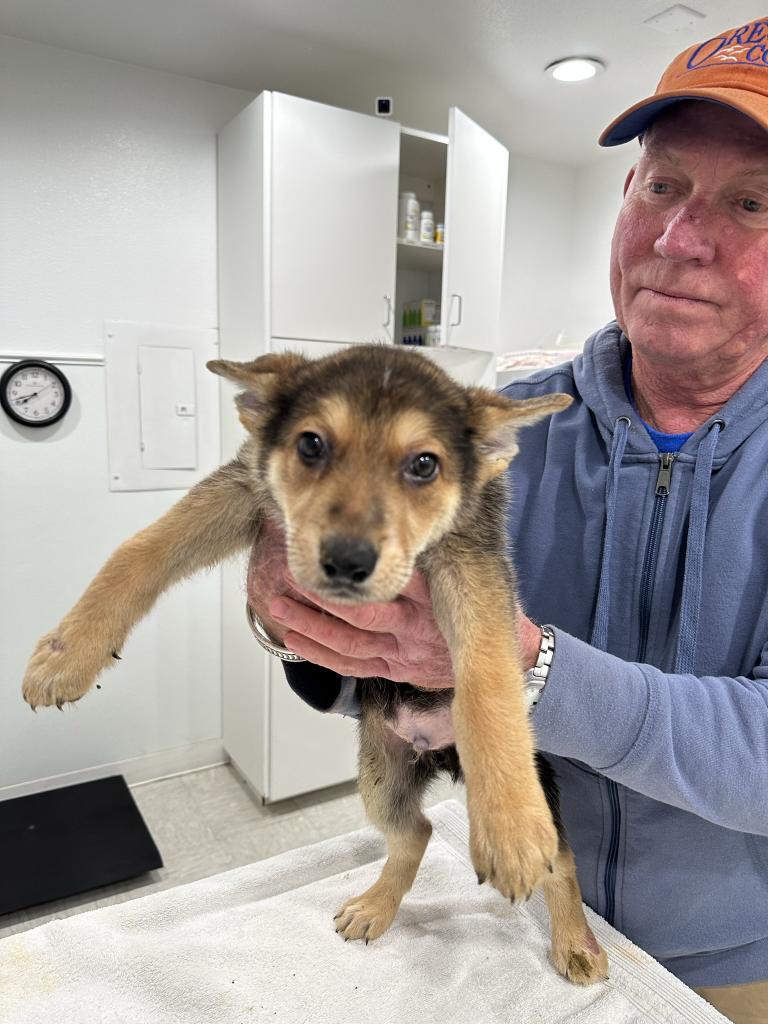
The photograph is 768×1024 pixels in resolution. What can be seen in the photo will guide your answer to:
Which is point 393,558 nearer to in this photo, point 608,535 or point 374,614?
point 374,614

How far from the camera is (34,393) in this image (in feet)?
12.8

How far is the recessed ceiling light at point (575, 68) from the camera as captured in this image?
12.6 ft

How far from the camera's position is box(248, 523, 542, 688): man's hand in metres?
1.37

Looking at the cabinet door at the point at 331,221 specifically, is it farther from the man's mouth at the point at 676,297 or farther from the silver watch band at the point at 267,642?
the man's mouth at the point at 676,297

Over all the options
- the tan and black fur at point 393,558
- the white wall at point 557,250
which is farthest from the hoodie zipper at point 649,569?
the white wall at point 557,250

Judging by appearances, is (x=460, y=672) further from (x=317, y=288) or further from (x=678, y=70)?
(x=317, y=288)

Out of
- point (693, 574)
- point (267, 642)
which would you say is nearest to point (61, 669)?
point (267, 642)

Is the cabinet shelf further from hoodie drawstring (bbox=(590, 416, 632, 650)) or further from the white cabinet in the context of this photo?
hoodie drawstring (bbox=(590, 416, 632, 650))

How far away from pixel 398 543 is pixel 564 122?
4609 millimetres

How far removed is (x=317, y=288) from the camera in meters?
3.95

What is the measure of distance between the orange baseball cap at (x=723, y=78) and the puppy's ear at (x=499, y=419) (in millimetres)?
672

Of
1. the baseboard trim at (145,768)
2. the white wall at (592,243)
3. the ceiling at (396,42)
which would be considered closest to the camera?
the ceiling at (396,42)

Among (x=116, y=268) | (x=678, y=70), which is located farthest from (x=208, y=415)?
(x=678, y=70)

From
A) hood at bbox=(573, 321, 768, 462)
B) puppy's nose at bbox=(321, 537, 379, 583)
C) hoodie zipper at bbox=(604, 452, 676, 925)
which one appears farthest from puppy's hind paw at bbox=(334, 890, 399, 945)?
hood at bbox=(573, 321, 768, 462)
